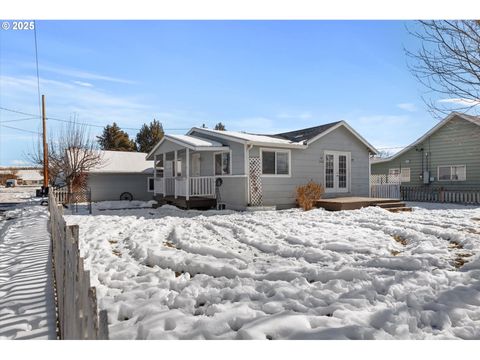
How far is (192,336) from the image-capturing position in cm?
235

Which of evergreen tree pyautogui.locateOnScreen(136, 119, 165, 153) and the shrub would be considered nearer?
the shrub

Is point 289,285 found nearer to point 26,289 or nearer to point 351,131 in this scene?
point 26,289

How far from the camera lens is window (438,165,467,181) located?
55.6 feet

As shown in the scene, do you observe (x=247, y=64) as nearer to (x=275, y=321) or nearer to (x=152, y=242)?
(x=152, y=242)

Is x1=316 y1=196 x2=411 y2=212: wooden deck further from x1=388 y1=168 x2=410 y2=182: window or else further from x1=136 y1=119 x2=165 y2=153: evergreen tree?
x1=136 y1=119 x2=165 y2=153: evergreen tree

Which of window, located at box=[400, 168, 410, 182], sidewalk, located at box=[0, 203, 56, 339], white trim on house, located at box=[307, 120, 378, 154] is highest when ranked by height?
white trim on house, located at box=[307, 120, 378, 154]

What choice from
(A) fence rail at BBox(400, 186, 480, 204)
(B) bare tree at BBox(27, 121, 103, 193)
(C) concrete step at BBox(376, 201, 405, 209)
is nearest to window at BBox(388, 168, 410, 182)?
(A) fence rail at BBox(400, 186, 480, 204)

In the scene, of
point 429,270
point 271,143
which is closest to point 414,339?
point 429,270

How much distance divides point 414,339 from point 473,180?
58.7 feet

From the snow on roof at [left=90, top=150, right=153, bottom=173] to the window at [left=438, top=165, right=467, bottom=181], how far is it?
1777 centimetres

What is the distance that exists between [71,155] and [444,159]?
22.0 metres

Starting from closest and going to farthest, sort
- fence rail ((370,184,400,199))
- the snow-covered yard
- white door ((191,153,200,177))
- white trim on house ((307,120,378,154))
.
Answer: the snow-covered yard, white trim on house ((307,120,378,154)), white door ((191,153,200,177)), fence rail ((370,184,400,199))

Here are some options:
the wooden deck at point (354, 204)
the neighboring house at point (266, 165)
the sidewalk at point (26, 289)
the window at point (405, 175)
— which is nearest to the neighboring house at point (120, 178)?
the neighboring house at point (266, 165)

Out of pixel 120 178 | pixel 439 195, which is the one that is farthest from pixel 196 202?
pixel 439 195
